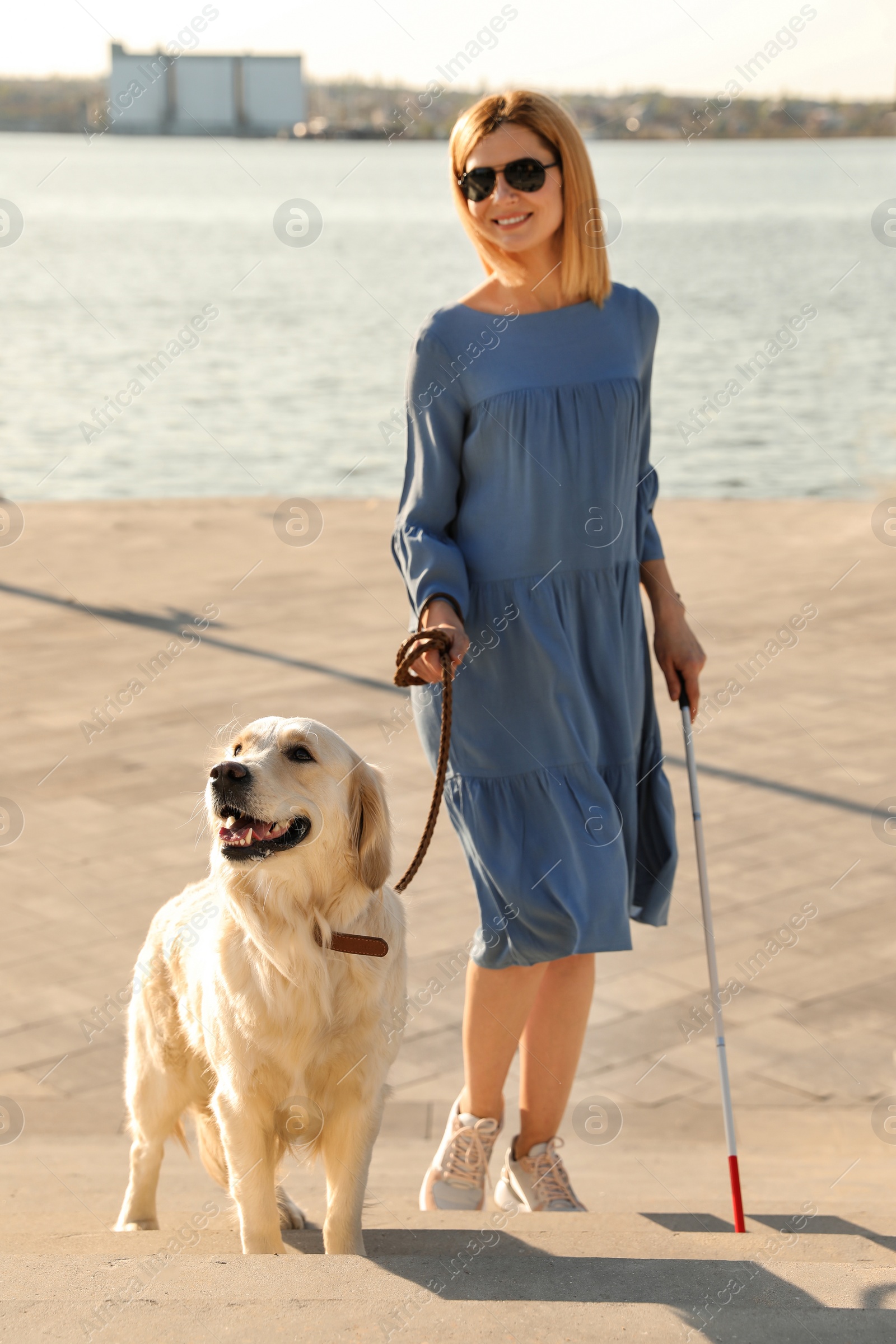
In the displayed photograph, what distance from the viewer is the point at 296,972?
312 cm

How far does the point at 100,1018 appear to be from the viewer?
4832 millimetres

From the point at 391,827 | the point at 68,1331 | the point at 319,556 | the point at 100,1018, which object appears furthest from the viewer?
the point at 319,556

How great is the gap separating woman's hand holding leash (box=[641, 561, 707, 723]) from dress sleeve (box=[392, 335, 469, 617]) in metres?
0.59

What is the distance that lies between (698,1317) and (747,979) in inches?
112

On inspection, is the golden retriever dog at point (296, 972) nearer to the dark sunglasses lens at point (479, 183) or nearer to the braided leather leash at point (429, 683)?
the braided leather leash at point (429, 683)

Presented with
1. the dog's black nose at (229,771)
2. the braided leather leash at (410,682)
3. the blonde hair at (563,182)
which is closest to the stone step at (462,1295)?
the braided leather leash at (410,682)

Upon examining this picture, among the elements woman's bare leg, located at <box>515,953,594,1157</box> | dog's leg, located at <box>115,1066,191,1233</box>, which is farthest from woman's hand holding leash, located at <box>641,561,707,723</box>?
dog's leg, located at <box>115,1066,191,1233</box>

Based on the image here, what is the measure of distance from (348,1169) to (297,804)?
0.81 m

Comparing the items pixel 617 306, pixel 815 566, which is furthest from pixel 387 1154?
pixel 815 566

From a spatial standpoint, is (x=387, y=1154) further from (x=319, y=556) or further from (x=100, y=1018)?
(x=319, y=556)

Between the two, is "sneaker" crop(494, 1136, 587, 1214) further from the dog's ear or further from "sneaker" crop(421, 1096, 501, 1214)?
the dog's ear

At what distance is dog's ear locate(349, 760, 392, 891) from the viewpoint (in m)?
3.24

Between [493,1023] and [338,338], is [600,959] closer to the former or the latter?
[493,1023]

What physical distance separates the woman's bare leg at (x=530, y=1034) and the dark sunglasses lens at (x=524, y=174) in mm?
1799
